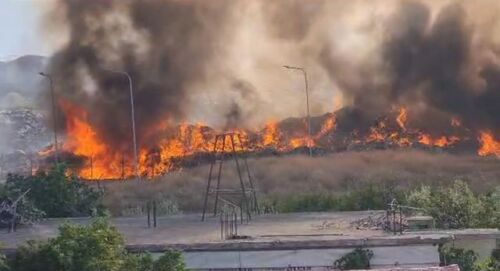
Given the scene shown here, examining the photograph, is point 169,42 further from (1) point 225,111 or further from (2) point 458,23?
(2) point 458,23

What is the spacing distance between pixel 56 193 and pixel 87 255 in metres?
11.8

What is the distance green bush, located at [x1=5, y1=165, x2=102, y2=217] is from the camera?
2643 centimetres

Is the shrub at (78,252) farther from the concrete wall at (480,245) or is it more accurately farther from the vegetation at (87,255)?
the concrete wall at (480,245)

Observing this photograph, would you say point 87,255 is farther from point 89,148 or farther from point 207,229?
point 89,148

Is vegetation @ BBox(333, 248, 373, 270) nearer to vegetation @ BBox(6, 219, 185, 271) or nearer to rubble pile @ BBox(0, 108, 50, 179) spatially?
vegetation @ BBox(6, 219, 185, 271)

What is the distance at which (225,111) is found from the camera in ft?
180

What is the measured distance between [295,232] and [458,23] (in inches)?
1241

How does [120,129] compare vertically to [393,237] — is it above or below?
above

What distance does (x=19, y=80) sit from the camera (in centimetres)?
7488

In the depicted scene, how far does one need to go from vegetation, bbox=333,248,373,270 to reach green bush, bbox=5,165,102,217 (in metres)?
11.4

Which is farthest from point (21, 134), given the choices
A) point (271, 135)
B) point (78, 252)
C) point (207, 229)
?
point (78, 252)

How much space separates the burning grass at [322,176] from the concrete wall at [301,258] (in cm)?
1586

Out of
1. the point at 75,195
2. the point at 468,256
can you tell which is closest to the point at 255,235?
the point at 468,256

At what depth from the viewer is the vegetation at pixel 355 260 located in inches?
656
